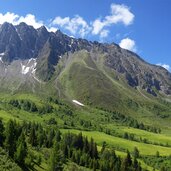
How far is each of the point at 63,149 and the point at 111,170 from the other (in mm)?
27733

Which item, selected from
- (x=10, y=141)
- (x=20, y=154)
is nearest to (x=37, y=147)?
(x=10, y=141)

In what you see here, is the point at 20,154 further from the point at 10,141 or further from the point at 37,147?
the point at 37,147

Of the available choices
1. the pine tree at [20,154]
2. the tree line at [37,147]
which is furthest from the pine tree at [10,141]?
the pine tree at [20,154]

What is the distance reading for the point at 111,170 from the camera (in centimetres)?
18900

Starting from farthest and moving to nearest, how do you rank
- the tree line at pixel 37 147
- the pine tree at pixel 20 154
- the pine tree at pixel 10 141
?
the pine tree at pixel 10 141 → the tree line at pixel 37 147 → the pine tree at pixel 20 154

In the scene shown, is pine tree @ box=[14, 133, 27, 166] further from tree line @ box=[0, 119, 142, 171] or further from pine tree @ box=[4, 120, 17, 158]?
pine tree @ box=[4, 120, 17, 158]

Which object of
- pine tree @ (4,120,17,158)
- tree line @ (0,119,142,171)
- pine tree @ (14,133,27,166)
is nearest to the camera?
pine tree @ (14,133,27,166)

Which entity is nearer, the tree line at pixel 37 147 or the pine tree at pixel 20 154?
the pine tree at pixel 20 154

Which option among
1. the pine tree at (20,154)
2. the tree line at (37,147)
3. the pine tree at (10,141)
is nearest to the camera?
the pine tree at (20,154)

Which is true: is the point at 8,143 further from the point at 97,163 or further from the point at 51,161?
the point at 97,163

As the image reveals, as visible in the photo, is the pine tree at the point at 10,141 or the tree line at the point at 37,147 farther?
the pine tree at the point at 10,141

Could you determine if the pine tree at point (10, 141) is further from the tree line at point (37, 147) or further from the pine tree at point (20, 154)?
the pine tree at point (20, 154)

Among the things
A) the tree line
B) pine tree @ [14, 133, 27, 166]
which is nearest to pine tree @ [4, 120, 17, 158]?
the tree line

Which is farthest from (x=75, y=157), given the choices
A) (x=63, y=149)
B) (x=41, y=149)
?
(x=41, y=149)
